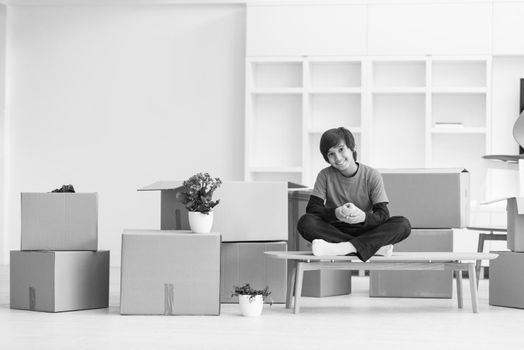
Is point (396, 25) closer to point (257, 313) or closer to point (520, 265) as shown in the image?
point (520, 265)

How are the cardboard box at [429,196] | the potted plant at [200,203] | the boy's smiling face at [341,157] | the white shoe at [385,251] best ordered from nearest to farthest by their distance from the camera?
the potted plant at [200,203] < the white shoe at [385,251] < the boy's smiling face at [341,157] < the cardboard box at [429,196]

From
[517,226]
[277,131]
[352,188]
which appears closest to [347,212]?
[352,188]

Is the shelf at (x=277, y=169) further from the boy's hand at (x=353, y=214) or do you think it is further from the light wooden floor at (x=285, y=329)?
the boy's hand at (x=353, y=214)

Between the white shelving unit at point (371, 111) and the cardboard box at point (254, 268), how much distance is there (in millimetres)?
2676

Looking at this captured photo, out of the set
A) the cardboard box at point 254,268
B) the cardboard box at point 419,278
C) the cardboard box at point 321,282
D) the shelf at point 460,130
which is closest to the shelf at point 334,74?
the shelf at point 460,130

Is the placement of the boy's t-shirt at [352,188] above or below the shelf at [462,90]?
below

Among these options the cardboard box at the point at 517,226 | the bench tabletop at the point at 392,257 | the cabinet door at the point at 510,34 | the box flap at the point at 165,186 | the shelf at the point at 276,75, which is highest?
the cabinet door at the point at 510,34

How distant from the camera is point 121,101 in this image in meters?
7.50

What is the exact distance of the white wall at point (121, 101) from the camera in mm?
7395

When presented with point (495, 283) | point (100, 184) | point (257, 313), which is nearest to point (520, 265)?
point (495, 283)

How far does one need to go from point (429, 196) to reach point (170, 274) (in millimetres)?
1482

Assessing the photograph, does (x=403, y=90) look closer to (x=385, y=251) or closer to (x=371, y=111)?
(x=371, y=111)

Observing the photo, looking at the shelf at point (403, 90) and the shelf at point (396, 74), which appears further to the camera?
the shelf at point (396, 74)

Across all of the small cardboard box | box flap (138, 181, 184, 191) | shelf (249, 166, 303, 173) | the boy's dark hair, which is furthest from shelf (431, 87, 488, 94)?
box flap (138, 181, 184, 191)
